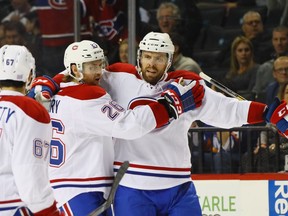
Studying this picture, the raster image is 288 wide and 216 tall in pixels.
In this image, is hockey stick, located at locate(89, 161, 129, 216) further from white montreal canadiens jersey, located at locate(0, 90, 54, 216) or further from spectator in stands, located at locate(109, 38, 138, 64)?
spectator in stands, located at locate(109, 38, 138, 64)

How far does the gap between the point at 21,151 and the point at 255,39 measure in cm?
353

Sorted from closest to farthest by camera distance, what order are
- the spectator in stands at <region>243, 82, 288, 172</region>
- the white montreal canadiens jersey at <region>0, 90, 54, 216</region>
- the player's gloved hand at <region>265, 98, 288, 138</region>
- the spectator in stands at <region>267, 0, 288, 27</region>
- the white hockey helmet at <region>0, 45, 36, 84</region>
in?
1. the white montreal canadiens jersey at <region>0, 90, 54, 216</region>
2. the white hockey helmet at <region>0, 45, 36, 84</region>
3. the player's gloved hand at <region>265, 98, 288, 138</region>
4. the spectator in stands at <region>243, 82, 288, 172</region>
5. the spectator in stands at <region>267, 0, 288, 27</region>

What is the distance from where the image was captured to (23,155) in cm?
379

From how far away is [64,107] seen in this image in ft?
15.6

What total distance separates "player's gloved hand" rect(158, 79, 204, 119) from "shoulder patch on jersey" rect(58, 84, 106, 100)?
28cm

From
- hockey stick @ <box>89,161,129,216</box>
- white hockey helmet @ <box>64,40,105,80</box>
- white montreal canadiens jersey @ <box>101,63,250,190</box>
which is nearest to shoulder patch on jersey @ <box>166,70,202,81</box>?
white montreal canadiens jersey @ <box>101,63,250,190</box>

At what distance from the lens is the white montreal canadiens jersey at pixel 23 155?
12.4 ft

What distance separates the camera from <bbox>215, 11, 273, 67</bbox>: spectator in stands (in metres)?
7.00

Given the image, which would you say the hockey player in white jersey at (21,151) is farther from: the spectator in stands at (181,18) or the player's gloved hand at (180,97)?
the spectator in stands at (181,18)

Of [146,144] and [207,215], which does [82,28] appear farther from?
[146,144]

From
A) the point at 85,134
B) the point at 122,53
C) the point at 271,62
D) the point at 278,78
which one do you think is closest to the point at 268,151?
the point at 278,78

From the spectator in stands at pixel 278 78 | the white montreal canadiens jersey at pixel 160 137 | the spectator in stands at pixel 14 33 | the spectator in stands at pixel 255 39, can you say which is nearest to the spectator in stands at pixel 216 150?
the spectator in stands at pixel 278 78

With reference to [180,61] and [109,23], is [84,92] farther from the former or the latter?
[109,23]

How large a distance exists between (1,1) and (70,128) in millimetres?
3144
